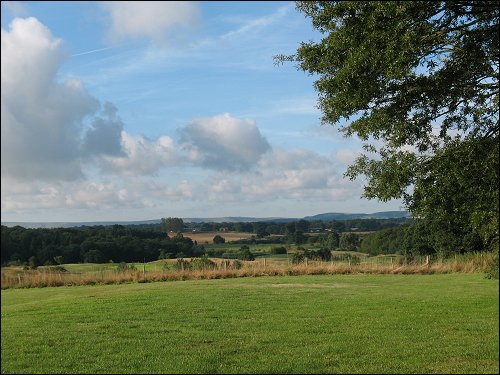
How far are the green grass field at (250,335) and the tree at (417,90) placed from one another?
2.97 m

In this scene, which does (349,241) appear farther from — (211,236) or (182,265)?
(182,265)

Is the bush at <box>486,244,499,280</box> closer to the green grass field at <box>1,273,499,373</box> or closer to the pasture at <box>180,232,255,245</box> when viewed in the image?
the green grass field at <box>1,273,499,373</box>

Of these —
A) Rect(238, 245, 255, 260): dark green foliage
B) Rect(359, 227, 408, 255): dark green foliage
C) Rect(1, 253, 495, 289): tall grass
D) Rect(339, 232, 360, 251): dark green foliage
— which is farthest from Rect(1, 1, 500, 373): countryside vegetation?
Rect(339, 232, 360, 251): dark green foliage

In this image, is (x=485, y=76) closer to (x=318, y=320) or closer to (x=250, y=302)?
(x=318, y=320)

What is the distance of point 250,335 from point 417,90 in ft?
22.9

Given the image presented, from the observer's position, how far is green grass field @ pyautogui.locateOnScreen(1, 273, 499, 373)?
988 cm

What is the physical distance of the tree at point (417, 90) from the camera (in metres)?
9.77

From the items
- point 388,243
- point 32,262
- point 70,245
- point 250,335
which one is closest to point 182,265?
point 250,335

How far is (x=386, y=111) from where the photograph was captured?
433 inches

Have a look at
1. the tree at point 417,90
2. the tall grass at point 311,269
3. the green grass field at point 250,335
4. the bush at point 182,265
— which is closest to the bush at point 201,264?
the tall grass at point 311,269

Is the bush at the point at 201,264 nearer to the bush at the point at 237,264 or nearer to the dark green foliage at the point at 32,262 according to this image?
the bush at the point at 237,264

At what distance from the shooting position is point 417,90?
10.8 m

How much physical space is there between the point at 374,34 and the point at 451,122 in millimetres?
3618

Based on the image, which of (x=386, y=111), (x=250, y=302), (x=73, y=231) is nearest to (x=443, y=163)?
(x=386, y=111)
